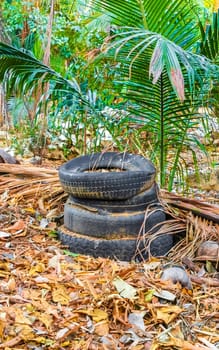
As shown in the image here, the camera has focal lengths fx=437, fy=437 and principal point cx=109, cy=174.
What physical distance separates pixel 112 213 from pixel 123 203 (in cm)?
8

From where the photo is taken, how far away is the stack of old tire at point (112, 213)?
2.12m

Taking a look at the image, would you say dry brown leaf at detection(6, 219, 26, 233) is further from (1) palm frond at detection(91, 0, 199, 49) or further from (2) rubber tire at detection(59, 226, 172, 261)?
(1) palm frond at detection(91, 0, 199, 49)

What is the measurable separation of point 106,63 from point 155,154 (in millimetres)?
663

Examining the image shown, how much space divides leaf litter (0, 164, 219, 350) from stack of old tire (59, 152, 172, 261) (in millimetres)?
63

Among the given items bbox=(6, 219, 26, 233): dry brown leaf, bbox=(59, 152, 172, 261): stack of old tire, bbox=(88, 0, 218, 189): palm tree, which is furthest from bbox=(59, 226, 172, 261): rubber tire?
bbox=(88, 0, 218, 189): palm tree

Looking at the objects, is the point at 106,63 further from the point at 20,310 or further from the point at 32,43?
the point at 32,43

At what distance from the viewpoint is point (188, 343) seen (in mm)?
1551

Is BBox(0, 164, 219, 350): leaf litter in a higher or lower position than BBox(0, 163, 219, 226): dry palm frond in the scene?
lower

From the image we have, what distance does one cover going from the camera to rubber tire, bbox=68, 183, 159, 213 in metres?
2.16

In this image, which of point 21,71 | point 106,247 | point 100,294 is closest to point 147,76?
point 21,71

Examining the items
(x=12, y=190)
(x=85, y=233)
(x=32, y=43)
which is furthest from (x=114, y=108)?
(x=32, y=43)

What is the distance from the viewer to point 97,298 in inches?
67.5

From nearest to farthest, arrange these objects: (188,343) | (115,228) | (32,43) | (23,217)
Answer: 1. (188,343)
2. (115,228)
3. (23,217)
4. (32,43)

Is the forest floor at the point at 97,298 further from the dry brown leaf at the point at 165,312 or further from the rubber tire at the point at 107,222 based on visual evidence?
the rubber tire at the point at 107,222
